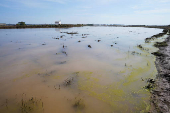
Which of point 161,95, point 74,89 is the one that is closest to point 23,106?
point 74,89

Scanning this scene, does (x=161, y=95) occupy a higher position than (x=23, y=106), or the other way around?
(x=161, y=95)

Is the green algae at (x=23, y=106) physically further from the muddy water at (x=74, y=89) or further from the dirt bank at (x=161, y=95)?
the dirt bank at (x=161, y=95)

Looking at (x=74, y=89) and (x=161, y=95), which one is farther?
(x=74, y=89)

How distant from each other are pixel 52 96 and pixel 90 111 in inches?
75.8

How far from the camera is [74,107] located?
13.3 ft

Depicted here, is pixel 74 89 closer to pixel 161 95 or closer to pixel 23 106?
pixel 23 106

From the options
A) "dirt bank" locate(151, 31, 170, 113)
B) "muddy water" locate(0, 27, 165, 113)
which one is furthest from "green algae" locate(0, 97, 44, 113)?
"dirt bank" locate(151, 31, 170, 113)

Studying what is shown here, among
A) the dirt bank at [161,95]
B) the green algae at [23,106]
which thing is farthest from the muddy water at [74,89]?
the dirt bank at [161,95]

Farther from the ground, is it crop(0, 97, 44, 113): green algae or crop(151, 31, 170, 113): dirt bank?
crop(151, 31, 170, 113): dirt bank

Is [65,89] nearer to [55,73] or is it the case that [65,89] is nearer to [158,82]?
[55,73]

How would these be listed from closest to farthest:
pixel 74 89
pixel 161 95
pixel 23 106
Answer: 1. pixel 23 106
2. pixel 161 95
3. pixel 74 89

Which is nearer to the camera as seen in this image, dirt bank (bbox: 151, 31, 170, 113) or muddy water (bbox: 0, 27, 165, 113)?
dirt bank (bbox: 151, 31, 170, 113)

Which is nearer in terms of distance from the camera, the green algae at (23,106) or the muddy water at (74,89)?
the green algae at (23,106)

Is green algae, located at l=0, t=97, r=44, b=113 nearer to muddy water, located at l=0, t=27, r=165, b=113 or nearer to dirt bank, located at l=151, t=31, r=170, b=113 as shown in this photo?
muddy water, located at l=0, t=27, r=165, b=113
